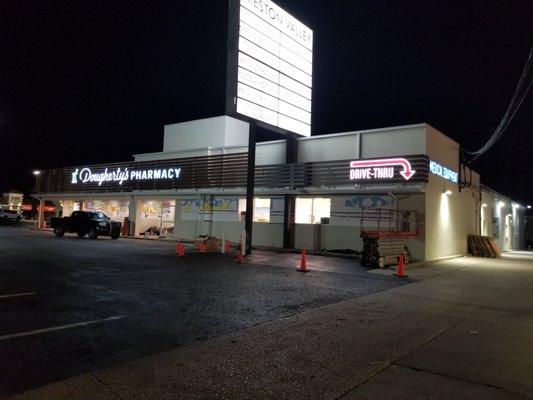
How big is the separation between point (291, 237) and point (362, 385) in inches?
778

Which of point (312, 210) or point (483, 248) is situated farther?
point (483, 248)

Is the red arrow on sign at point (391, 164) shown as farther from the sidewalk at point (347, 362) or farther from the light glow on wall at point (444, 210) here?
the sidewalk at point (347, 362)

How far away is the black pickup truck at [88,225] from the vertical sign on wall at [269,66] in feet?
46.4

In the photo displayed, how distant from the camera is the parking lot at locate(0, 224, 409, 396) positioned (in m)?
5.52

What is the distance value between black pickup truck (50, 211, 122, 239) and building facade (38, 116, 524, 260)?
13.5 ft

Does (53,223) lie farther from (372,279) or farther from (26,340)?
(26,340)

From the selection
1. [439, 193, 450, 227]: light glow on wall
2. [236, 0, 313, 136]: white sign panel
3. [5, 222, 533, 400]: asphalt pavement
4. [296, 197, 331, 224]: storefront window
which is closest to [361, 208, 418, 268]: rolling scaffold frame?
[296, 197, 331, 224]: storefront window

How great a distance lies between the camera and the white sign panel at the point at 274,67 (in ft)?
65.2

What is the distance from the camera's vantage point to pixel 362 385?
4777mm

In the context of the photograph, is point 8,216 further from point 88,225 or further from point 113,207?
point 88,225

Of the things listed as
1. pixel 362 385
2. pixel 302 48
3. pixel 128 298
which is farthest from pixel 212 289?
pixel 302 48

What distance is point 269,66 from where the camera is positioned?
21.2m

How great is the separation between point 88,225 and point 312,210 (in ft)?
50.4

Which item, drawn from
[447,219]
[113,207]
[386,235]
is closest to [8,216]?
[113,207]
